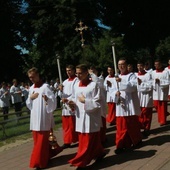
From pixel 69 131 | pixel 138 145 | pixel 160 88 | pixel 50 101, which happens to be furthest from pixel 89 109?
pixel 160 88

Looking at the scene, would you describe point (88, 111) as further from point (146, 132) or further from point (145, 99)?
point (145, 99)

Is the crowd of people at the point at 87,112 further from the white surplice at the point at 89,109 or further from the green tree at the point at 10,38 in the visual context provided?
the green tree at the point at 10,38

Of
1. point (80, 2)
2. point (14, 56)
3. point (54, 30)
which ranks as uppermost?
point (80, 2)

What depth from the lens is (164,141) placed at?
26.6ft

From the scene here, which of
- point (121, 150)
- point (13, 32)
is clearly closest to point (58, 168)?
point (121, 150)

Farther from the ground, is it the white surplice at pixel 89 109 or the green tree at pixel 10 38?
the green tree at pixel 10 38

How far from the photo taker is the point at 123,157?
716cm

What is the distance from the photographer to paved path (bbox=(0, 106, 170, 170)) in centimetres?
654

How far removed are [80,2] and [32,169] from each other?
82.4ft

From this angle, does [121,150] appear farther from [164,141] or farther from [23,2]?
[23,2]

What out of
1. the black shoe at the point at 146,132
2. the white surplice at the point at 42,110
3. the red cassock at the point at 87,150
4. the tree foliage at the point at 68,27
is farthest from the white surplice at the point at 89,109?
the tree foliage at the point at 68,27

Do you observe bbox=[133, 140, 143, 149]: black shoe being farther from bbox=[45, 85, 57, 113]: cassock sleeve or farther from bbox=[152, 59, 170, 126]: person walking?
bbox=[152, 59, 170, 126]: person walking

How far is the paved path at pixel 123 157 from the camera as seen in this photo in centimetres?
654

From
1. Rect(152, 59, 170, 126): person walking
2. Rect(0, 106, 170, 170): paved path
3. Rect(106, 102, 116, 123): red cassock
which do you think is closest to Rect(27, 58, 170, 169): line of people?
Rect(0, 106, 170, 170): paved path
